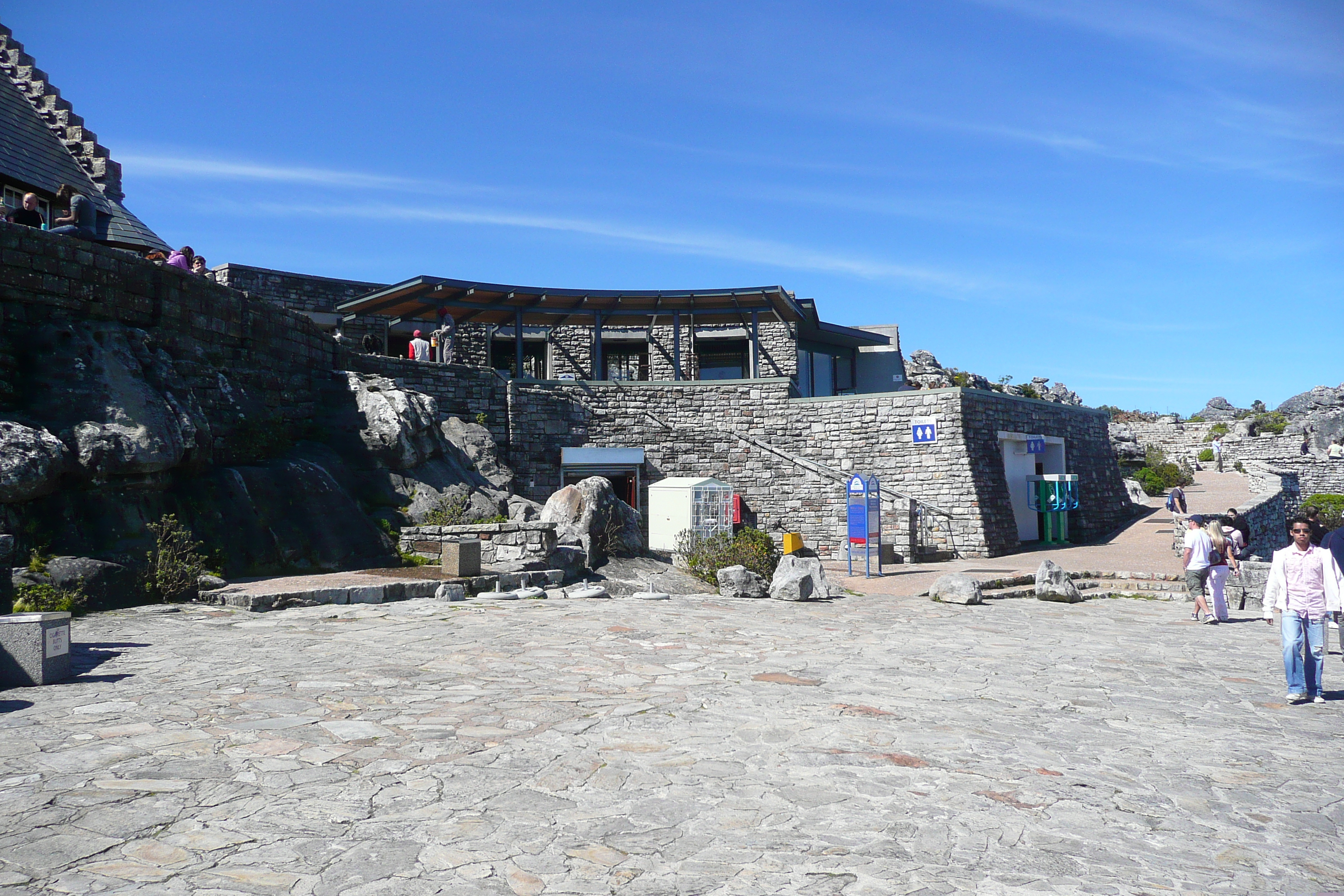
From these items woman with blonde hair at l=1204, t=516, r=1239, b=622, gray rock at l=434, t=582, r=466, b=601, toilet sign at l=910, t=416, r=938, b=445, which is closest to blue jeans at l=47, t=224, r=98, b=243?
gray rock at l=434, t=582, r=466, b=601

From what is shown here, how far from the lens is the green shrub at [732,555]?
14539mm

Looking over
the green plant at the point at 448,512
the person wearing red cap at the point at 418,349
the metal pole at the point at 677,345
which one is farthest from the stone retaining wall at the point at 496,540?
the metal pole at the point at 677,345

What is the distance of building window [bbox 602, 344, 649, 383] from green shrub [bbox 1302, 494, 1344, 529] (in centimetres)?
2225

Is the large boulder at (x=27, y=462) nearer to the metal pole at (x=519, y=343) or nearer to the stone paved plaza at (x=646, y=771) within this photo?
the stone paved plaza at (x=646, y=771)

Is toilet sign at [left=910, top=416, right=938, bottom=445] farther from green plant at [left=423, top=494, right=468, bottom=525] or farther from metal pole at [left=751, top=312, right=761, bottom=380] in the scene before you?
green plant at [left=423, top=494, right=468, bottom=525]

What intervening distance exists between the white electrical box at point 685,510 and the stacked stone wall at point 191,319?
273 inches

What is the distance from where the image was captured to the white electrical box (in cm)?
1789

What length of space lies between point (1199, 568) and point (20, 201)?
20.6 m

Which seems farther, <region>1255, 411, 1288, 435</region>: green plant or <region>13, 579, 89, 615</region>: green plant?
<region>1255, 411, 1288, 435</region>: green plant

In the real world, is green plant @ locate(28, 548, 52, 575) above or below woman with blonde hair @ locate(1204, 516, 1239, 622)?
above

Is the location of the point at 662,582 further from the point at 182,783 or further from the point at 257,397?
the point at 182,783

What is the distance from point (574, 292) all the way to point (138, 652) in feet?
54.8

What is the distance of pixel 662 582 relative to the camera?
13781mm

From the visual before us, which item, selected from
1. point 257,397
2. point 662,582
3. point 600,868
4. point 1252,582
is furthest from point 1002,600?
point 257,397
